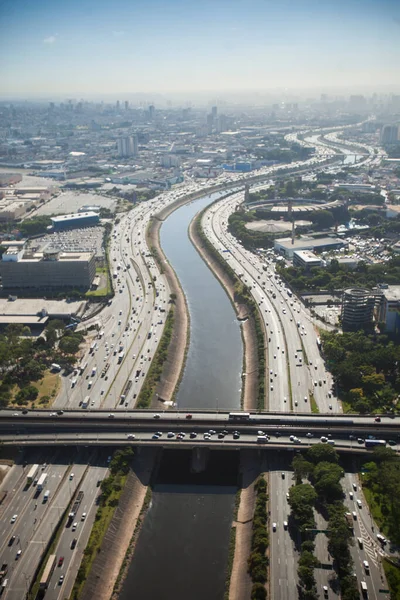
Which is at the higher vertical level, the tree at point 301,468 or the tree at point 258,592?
the tree at point 301,468

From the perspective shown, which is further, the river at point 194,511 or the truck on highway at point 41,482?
the truck on highway at point 41,482

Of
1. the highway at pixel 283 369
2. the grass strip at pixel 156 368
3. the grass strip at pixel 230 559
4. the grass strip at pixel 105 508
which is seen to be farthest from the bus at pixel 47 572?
the grass strip at pixel 156 368

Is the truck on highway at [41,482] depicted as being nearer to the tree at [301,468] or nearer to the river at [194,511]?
the river at [194,511]

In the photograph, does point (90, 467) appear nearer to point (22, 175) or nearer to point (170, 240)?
point (170, 240)

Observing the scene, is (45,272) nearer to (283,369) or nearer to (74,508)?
(283,369)

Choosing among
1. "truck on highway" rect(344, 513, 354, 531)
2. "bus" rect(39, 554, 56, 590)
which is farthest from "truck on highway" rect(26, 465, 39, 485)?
"truck on highway" rect(344, 513, 354, 531)

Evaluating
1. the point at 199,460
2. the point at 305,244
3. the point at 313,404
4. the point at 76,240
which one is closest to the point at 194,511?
the point at 199,460

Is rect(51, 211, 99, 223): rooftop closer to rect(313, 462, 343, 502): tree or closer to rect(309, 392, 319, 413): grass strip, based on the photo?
rect(309, 392, 319, 413): grass strip

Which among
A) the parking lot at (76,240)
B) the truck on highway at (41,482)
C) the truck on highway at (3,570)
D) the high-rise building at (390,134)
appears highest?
the high-rise building at (390,134)
